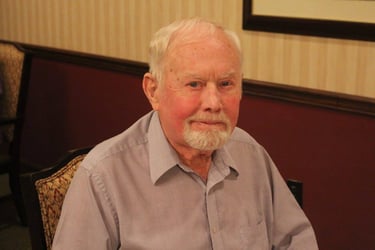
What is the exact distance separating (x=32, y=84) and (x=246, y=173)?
2.78 m

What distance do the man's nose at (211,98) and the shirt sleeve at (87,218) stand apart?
0.32 meters

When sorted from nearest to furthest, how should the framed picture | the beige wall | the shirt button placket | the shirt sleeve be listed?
the shirt sleeve < the shirt button placket < the framed picture < the beige wall

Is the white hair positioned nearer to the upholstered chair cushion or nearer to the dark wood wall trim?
the upholstered chair cushion

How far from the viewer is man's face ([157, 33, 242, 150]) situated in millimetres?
1418

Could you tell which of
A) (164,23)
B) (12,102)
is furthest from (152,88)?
(12,102)

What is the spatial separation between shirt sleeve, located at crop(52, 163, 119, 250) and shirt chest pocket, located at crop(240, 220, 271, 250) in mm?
346

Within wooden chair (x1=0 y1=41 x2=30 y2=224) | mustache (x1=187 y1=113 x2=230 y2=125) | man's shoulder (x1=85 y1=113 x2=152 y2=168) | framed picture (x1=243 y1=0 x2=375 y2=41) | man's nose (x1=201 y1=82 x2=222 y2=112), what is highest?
framed picture (x1=243 y1=0 x2=375 y2=41)

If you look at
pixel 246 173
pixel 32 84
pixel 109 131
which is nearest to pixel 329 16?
pixel 246 173

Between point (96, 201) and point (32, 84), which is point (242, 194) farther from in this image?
point (32, 84)

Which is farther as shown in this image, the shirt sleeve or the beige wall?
the beige wall

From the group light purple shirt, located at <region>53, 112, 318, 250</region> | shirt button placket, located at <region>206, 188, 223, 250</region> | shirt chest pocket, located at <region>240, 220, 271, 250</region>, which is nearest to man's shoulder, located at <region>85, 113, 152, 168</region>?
light purple shirt, located at <region>53, 112, 318, 250</region>

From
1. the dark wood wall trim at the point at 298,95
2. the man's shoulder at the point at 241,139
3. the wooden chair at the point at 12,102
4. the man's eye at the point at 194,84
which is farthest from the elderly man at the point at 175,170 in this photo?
the wooden chair at the point at 12,102

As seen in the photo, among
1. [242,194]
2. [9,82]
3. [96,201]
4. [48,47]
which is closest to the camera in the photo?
[96,201]

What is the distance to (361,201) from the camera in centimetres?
243
